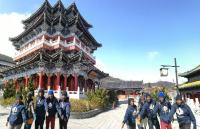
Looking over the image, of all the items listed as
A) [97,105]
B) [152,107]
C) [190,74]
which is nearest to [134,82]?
[190,74]

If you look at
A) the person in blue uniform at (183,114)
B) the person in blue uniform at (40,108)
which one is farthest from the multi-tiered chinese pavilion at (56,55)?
the person in blue uniform at (183,114)

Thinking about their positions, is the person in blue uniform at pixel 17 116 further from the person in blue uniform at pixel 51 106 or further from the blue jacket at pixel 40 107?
the person in blue uniform at pixel 51 106

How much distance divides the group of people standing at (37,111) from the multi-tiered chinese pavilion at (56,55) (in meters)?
Answer: 14.8

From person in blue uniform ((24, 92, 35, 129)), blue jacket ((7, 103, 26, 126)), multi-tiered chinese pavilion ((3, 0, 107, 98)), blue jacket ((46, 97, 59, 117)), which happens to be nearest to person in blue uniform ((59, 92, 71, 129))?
blue jacket ((46, 97, 59, 117))

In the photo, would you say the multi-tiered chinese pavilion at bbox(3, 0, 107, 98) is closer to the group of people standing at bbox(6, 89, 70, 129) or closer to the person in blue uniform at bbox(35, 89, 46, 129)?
the group of people standing at bbox(6, 89, 70, 129)

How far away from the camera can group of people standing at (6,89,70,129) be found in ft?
20.8

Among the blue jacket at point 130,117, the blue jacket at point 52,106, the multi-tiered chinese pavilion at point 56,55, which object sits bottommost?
the blue jacket at point 130,117

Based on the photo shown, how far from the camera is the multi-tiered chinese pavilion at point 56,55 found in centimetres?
2630

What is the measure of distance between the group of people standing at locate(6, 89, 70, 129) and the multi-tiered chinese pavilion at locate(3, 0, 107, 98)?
14833 mm

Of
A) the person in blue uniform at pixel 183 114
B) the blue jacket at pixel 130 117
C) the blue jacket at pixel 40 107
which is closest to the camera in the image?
the person in blue uniform at pixel 183 114

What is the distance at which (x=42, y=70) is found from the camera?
85.8 ft

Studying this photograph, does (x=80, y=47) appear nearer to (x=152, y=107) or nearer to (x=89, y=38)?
(x=89, y=38)

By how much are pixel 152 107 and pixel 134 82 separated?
5341 centimetres

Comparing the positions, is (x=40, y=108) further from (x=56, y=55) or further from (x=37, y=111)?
(x=56, y=55)
